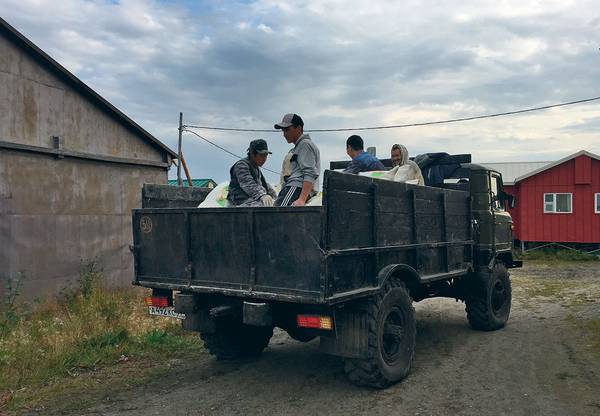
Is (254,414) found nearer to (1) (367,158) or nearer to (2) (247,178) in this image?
(2) (247,178)

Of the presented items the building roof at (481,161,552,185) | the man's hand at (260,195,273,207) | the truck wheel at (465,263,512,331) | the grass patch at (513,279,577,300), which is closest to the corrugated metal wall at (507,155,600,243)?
the building roof at (481,161,552,185)

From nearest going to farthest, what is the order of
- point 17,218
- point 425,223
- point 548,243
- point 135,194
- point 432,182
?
point 425,223 → point 432,182 → point 17,218 → point 135,194 → point 548,243

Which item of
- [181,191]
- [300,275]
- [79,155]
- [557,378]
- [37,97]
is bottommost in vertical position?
[557,378]

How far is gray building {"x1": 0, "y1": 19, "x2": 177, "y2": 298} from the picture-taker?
9195 millimetres

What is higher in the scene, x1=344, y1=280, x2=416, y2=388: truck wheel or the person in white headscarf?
the person in white headscarf

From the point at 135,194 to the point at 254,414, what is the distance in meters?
8.11

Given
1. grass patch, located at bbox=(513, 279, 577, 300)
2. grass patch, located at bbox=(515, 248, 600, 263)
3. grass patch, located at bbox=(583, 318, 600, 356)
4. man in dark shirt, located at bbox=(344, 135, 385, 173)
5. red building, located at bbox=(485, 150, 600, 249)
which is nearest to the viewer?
man in dark shirt, located at bbox=(344, 135, 385, 173)

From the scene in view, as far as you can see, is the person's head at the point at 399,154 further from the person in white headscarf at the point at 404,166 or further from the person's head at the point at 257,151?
the person's head at the point at 257,151

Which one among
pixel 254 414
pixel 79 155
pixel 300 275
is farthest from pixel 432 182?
pixel 79 155

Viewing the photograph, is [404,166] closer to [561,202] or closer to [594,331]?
[594,331]

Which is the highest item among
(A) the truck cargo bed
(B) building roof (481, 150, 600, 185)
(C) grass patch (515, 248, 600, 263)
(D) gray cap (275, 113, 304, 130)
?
(B) building roof (481, 150, 600, 185)

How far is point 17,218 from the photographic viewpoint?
9.19 meters

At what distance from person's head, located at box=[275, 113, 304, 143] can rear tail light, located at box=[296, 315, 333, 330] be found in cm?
207

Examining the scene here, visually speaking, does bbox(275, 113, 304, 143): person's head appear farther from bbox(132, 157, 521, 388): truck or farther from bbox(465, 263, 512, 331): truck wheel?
bbox(465, 263, 512, 331): truck wheel
